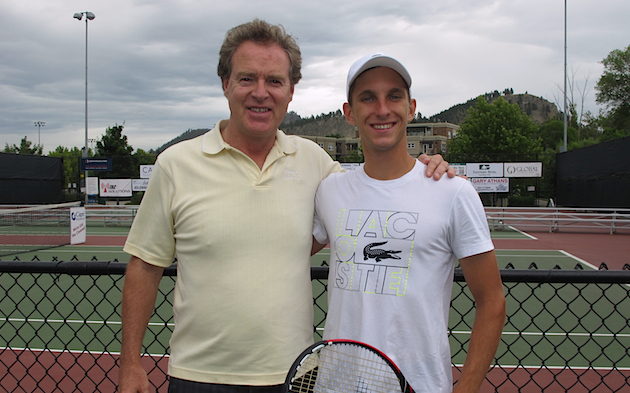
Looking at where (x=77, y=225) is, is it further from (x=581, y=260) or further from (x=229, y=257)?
(x=581, y=260)

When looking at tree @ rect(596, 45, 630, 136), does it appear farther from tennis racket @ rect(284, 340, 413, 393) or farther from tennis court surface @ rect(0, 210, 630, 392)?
tennis racket @ rect(284, 340, 413, 393)

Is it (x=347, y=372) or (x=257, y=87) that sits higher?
(x=257, y=87)

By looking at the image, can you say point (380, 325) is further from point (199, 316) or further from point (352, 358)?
point (199, 316)

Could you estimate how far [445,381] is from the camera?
1.67 meters

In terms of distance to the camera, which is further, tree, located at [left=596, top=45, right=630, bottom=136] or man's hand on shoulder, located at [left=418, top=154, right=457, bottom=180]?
tree, located at [left=596, top=45, right=630, bottom=136]

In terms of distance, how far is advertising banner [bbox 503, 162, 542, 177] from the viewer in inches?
859

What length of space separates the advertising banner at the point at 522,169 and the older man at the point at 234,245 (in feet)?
72.7

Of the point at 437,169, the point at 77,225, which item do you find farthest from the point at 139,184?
the point at 437,169

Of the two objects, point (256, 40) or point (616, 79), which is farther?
point (616, 79)

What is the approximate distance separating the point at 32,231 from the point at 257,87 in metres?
18.9

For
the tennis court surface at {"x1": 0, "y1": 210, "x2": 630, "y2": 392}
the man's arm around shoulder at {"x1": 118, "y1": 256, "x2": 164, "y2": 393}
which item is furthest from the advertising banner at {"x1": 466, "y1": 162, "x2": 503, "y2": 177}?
the man's arm around shoulder at {"x1": 118, "y1": 256, "x2": 164, "y2": 393}

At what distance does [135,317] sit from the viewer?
6.30ft

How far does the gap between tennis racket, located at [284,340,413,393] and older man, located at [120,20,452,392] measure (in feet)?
0.96

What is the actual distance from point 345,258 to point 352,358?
1.22 ft
